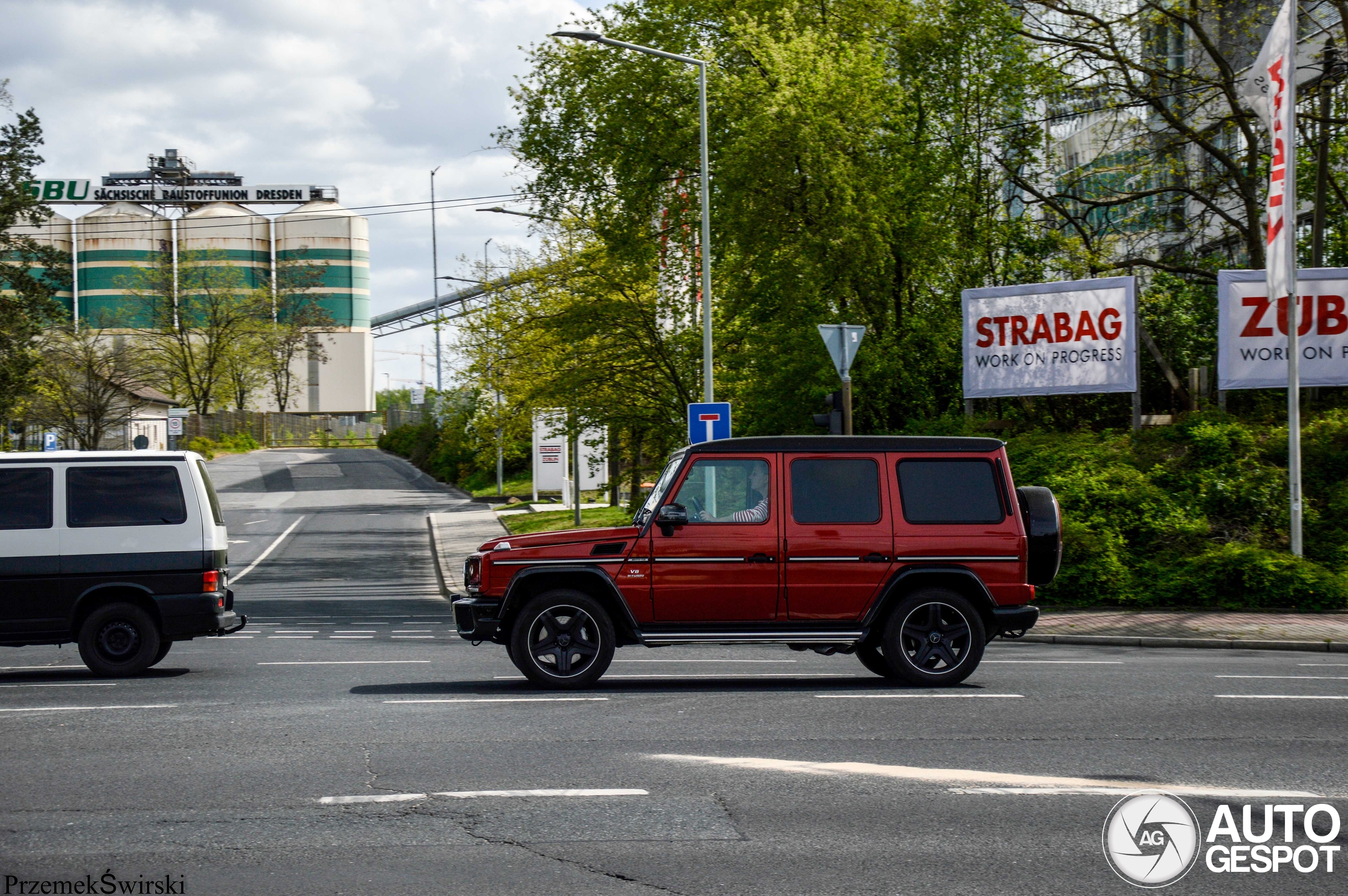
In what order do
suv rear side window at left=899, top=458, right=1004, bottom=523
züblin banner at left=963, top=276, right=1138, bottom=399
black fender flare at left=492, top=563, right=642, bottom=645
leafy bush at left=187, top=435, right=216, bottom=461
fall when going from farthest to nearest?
leafy bush at left=187, top=435, right=216, bottom=461 → züblin banner at left=963, top=276, right=1138, bottom=399 → suv rear side window at left=899, top=458, right=1004, bottom=523 → black fender flare at left=492, top=563, right=642, bottom=645

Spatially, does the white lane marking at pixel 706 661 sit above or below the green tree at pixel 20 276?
below

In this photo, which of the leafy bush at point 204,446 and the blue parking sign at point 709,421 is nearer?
the blue parking sign at point 709,421

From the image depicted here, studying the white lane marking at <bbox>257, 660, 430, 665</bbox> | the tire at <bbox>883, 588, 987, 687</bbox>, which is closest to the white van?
the white lane marking at <bbox>257, 660, 430, 665</bbox>

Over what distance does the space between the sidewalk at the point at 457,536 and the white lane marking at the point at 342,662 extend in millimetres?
8699

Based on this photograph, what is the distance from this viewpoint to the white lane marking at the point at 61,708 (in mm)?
9805

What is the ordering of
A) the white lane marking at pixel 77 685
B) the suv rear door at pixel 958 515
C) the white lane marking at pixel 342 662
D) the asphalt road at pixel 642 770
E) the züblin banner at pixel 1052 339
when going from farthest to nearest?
the züblin banner at pixel 1052 339 < the white lane marking at pixel 342 662 < the white lane marking at pixel 77 685 < the suv rear door at pixel 958 515 < the asphalt road at pixel 642 770

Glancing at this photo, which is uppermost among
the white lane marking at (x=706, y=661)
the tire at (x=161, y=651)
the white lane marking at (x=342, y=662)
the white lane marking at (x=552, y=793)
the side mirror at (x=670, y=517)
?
the side mirror at (x=670, y=517)

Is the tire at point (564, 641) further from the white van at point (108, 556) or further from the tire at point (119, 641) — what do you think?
the tire at point (119, 641)

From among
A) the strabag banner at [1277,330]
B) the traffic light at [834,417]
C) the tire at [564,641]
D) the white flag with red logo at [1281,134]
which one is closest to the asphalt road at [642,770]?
the tire at [564,641]

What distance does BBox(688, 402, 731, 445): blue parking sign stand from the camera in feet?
70.0

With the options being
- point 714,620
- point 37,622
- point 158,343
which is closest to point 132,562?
point 37,622

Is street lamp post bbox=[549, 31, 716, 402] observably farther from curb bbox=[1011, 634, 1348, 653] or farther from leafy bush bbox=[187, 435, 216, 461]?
leafy bush bbox=[187, 435, 216, 461]

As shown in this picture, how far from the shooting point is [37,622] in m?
12.0

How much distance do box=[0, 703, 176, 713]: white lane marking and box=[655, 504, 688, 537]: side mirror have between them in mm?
3999
